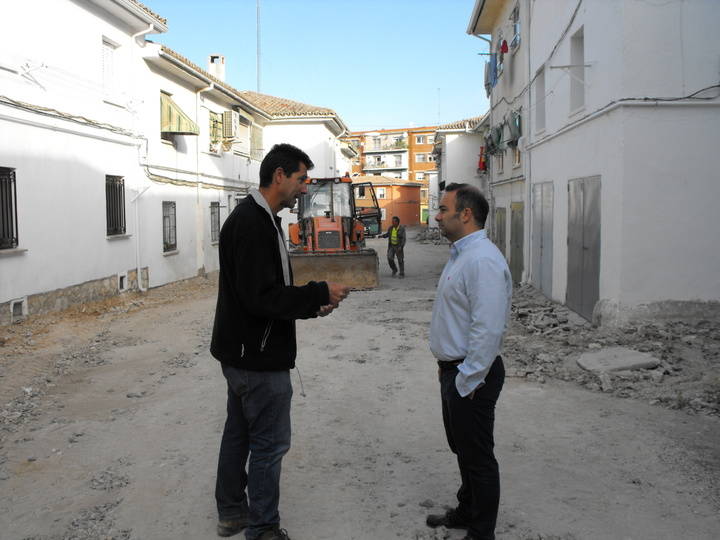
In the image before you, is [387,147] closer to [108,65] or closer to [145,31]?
[145,31]

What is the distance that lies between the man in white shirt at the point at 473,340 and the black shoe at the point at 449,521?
0.48 ft

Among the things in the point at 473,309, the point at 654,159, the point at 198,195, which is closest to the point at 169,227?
the point at 198,195

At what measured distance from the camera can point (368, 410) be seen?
18.5 ft

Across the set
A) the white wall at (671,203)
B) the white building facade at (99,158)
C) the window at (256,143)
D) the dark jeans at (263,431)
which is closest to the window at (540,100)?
the white wall at (671,203)

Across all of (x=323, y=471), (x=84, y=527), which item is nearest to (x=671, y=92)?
(x=323, y=471)

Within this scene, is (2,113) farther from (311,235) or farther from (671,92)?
(671,92)

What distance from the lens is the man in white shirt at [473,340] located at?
2.92 m

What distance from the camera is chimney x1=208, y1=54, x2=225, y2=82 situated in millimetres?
24594

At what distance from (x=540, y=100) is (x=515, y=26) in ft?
10.4

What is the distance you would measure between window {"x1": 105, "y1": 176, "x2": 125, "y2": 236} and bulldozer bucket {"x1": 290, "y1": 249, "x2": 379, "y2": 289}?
3532mm

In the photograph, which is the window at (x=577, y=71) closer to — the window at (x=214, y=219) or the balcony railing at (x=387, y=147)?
the window at (x=214, y=219)

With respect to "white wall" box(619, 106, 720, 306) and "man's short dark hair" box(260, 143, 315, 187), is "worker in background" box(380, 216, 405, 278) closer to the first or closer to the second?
"white wall" box(619, 106, 720, 306)

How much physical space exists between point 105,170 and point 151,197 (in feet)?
7.08

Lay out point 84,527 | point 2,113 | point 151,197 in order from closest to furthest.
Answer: point 84,527 < point 2,113 < point 151,197
